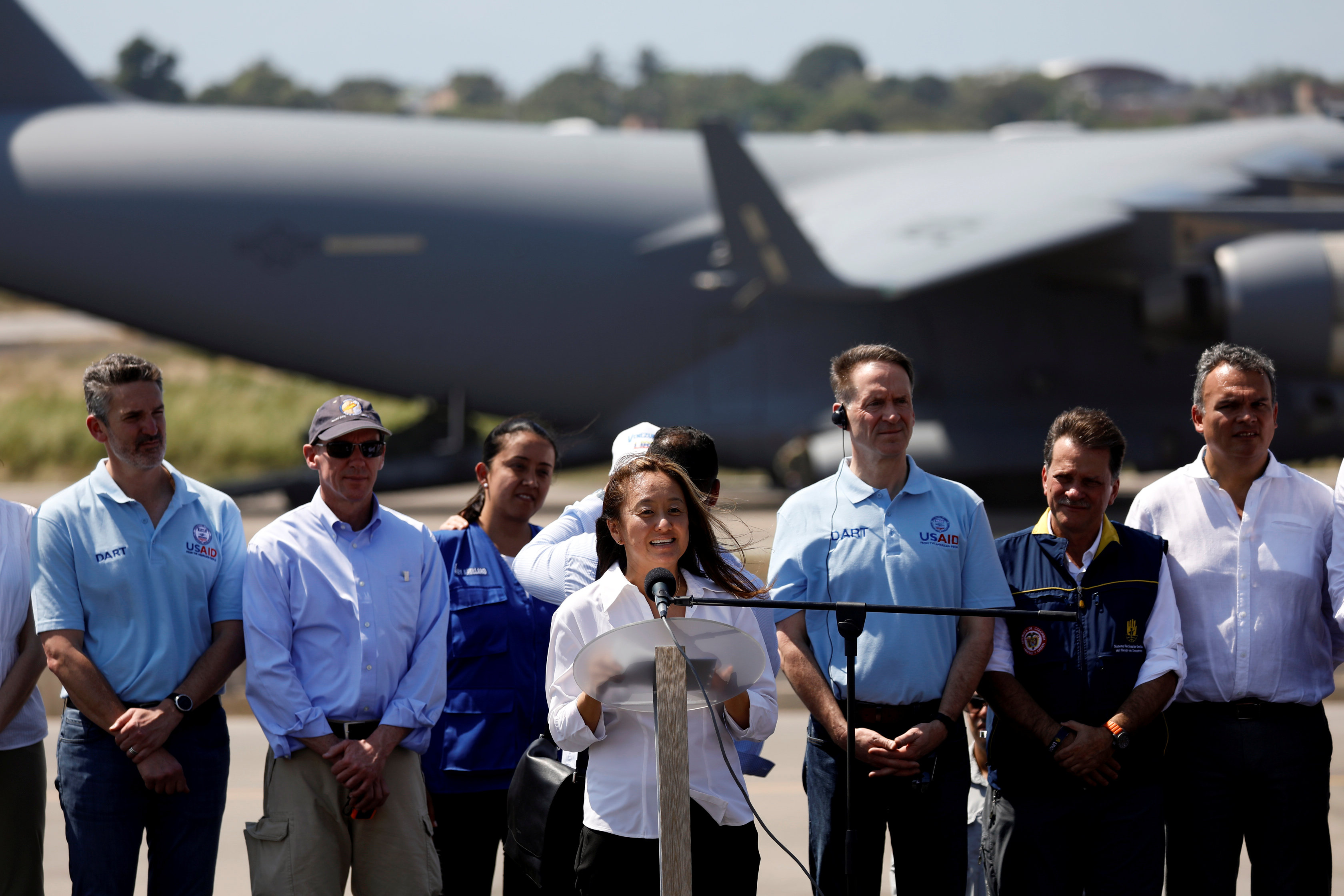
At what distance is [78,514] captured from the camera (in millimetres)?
4039

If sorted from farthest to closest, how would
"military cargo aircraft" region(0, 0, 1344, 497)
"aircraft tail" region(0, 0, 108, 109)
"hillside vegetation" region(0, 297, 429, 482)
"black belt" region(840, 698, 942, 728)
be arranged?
1. "hillside vegetation" region(0, 297, 429, 482)
2. "aircraft tail" region(0, 0, 108, 109)
3. "military cargo aircraft" region(0, 0, 1344, 497)
4. "black belt" region(840, 698, 942, 728)

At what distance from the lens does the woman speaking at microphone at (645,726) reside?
11.1ft

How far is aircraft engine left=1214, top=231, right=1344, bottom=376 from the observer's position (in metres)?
12.0

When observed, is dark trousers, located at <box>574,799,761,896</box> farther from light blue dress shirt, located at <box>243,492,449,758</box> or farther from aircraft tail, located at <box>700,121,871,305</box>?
aircraft tail, located at <box>700,121,871,305</box>

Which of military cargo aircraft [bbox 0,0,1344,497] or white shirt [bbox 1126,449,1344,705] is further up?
military cargo aircraft [bbox 0,0,1344,497]

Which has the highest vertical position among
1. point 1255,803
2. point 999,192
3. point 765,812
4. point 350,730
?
point 999,192

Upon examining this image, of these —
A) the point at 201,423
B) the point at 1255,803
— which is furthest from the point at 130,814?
the point at 201,423

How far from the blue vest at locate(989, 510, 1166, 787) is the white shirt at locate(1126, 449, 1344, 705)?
0.58 feet

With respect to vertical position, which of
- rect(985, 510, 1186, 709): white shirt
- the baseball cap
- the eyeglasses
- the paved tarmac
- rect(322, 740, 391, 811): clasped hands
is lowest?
the paved tarmac

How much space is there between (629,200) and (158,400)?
35.4ft

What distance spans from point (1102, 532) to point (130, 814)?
114 inches

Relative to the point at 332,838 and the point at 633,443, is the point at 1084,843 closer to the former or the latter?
the point at 633,443

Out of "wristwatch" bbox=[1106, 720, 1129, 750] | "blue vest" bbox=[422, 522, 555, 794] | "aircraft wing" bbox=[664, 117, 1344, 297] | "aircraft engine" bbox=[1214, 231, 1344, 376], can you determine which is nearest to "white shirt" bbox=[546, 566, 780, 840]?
"blue vest" bbox=[422, 522, 555, 794]

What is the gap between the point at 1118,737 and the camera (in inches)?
151
